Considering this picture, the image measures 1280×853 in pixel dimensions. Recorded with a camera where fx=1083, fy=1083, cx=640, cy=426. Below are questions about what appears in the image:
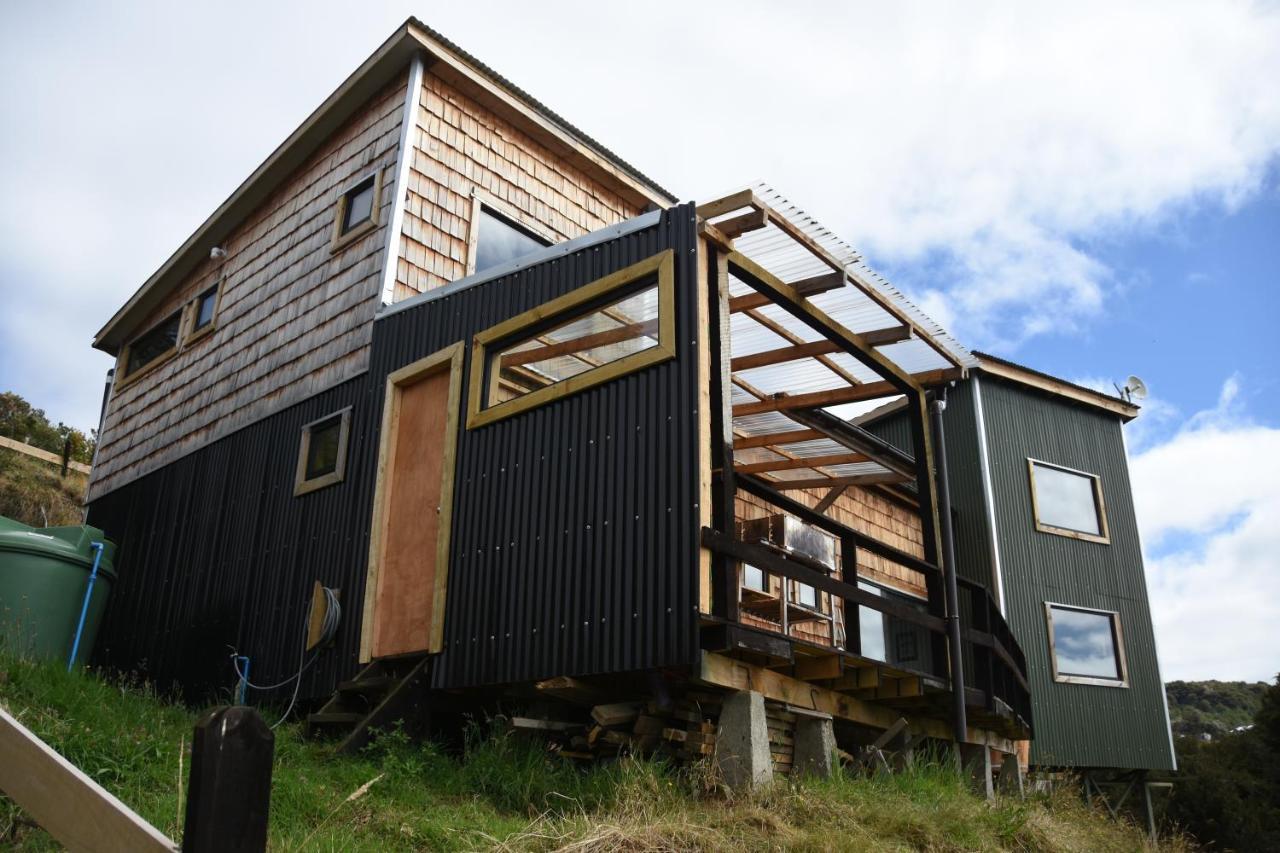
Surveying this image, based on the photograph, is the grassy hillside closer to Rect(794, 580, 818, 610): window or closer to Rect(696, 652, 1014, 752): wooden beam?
Rect(794, 580, 818, 610): window

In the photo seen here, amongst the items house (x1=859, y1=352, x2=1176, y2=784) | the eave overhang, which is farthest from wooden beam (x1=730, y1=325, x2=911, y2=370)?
house (x1=859, y1=352, x2=1176, y2=784)

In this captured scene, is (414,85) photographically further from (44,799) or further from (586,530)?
(44,799)

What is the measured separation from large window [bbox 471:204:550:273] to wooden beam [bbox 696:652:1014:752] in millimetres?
5993

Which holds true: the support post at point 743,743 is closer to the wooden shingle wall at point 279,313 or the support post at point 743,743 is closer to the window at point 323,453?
the window at point 323,453

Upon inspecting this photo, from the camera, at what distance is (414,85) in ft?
38.7

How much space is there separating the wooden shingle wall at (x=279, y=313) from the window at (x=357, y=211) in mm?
92

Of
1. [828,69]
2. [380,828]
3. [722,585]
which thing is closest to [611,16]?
[828,69]

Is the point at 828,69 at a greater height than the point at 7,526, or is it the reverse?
the point at 828,69

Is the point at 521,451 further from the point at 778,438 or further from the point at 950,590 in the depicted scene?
the point at 950,590

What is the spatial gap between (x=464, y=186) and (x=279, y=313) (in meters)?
2.78

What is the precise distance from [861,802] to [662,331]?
344 centimetres

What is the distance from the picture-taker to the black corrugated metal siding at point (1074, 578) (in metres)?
15.1

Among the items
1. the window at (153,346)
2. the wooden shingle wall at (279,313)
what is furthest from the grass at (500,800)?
the window at (153,346)

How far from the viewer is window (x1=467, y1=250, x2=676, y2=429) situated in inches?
314
